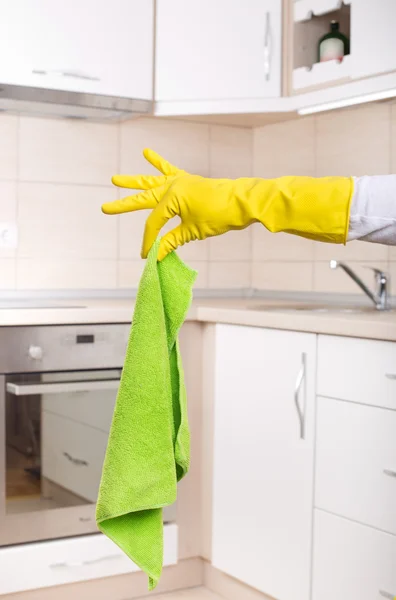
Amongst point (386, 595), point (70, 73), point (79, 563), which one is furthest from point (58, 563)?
point (70, 73)

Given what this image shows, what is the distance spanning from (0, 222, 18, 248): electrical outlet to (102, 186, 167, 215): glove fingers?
5.67 ft

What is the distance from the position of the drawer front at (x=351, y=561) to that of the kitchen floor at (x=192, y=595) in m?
0.54

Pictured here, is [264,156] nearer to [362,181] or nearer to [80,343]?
[80,343]


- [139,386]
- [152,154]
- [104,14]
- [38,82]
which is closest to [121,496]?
[139,386]

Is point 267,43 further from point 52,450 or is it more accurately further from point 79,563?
point 79,563

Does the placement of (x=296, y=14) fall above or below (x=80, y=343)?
above

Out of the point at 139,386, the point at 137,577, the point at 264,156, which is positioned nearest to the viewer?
the point at 139,386

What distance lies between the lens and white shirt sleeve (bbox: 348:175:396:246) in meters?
1.17

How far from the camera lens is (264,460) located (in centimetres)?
240

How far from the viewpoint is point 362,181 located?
1.18 meters

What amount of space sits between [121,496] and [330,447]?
98cm

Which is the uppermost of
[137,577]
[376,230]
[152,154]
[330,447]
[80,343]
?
[152,154]

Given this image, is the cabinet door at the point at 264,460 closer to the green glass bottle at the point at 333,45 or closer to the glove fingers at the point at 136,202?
the green glass bottle at the point at 333,45

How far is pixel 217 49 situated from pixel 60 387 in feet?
3.97
